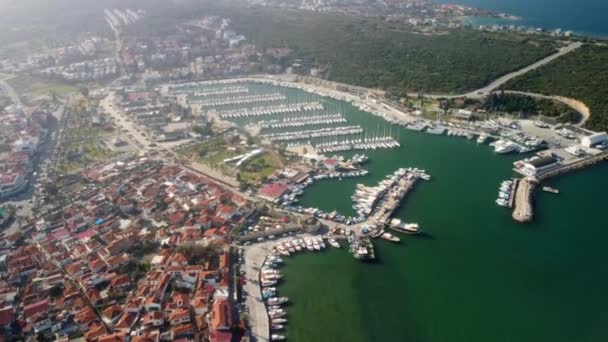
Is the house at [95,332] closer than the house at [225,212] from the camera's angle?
Yes

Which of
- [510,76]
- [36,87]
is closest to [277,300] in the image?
[510,76]

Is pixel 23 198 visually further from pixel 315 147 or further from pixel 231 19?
pixel 231 19

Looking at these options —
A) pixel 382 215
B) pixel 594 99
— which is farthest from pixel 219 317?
pixel 594 99

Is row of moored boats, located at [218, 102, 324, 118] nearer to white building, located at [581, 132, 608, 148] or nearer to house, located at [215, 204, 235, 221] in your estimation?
house, located at [215, 204, 235, 221]

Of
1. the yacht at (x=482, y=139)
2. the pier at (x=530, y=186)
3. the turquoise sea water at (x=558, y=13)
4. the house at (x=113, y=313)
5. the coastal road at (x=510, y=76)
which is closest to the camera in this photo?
the house at (x=113, y=313)

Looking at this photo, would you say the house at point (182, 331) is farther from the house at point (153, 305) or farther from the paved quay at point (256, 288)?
the paved quay at point (256, 288)

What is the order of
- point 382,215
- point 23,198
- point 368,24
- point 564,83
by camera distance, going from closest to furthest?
point 382,215 → point 23,198 → point 564,83 → point 368,24

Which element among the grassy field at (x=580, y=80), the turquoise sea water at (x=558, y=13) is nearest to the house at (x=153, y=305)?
the grassy field at (x=580, y=80)
